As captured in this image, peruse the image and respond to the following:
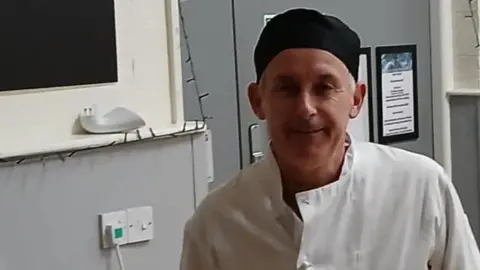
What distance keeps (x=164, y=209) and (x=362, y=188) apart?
1032 millimetres

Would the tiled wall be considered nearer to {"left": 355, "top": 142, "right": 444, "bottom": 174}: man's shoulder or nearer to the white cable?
the white cable

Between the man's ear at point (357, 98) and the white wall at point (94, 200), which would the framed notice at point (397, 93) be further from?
the man's ear at point (357, 98)

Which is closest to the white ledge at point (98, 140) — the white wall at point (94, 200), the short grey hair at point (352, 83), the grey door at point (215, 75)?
the white wall at point (94, 200)

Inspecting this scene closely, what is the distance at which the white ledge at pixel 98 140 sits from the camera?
78.9 inches

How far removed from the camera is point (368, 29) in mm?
3068

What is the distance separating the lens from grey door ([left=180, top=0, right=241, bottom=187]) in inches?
98.3

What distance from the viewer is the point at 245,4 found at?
8.76 ft

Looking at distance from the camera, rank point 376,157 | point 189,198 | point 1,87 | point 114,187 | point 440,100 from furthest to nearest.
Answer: point 440,100
point 189,198
point 114,187
point 1,87
point 376,157

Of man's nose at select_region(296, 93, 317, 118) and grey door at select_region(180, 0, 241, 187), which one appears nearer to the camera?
man's nose at select_region(296, 93, 317, 118)

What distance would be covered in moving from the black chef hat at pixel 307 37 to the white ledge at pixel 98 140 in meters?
0.86

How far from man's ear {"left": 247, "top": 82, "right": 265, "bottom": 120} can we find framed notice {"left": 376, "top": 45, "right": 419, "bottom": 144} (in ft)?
5.89

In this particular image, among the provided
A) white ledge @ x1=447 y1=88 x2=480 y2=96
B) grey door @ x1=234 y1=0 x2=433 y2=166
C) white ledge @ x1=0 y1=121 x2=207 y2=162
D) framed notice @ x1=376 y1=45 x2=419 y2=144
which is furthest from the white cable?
white ledge @ x1=447 y1=88 x2=480 y2=96

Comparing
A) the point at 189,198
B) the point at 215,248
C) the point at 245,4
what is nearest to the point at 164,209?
the point at 189,198

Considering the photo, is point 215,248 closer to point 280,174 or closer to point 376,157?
point 280,174
